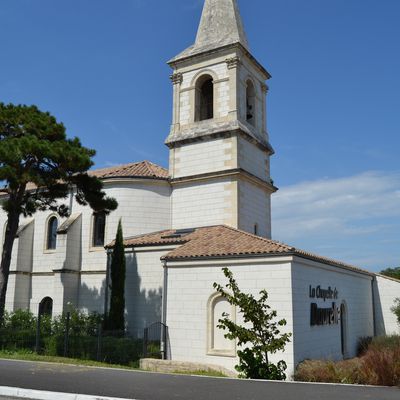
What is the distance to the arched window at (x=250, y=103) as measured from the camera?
26.5 metres

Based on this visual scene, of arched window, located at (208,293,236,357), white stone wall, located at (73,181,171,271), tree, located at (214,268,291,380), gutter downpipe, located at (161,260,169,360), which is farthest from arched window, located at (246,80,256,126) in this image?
tree, located at (214,268,291,380)

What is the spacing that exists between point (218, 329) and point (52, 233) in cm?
1473

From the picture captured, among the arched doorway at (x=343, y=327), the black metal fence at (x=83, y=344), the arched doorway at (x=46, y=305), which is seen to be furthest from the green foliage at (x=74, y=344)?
the arched doorway at (x=343, y=327)

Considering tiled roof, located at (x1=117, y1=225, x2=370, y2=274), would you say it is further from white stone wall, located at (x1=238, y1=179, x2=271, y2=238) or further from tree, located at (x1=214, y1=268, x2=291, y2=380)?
tree, located at (x1=214, y1=268, x2=291, y2=380)

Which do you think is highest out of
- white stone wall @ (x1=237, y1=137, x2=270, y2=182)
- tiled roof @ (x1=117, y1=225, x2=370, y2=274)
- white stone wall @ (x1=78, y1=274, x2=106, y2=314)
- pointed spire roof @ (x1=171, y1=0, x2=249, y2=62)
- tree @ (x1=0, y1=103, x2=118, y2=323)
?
pointed spire roof @ (x1=171, y1=0, x2=249, y2=62)

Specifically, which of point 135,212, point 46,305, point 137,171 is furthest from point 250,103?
point 46,305

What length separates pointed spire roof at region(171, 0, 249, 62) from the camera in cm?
2598

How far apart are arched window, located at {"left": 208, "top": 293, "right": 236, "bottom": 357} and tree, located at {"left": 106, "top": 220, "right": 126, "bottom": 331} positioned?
18.8 feet

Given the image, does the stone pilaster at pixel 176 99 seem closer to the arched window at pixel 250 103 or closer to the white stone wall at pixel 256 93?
the white stone wall at pixel 256 93

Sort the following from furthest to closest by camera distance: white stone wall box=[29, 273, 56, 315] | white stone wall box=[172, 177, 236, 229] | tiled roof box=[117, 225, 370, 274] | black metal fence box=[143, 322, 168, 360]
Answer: white stone wall box=[29, 273, 56, 315], white stone wall box=[172, 177, 236, 229], black metal fence box=[143, 322, 168, 360], tiled roof box=[117, 225, 370, 274]

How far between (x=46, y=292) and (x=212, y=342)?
13633 mm

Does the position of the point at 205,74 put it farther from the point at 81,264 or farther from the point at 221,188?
the point at 81,264

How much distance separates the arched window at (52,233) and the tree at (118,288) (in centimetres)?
711

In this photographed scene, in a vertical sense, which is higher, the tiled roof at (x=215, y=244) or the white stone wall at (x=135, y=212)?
the white stone wall at (x=135, y=212)
